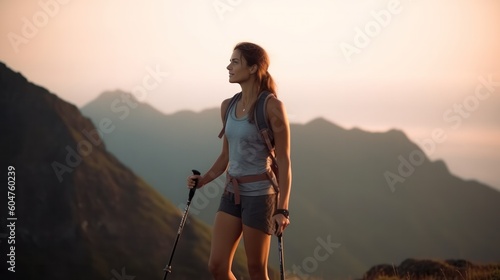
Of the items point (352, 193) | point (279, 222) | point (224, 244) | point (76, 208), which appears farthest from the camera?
point (352, 193)

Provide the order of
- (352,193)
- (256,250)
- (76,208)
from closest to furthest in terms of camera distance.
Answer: (256,250) < (76,208) < (352,193)

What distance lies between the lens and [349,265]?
88.4 m

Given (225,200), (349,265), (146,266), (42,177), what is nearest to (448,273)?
(225,200)

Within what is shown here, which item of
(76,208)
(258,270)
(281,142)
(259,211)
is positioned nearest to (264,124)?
(281,142)

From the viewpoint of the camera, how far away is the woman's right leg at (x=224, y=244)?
5.19 meters

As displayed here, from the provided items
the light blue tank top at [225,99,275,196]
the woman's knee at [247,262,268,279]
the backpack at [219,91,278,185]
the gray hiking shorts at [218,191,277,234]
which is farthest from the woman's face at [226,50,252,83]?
the woman's knee at [247,262,268,279]

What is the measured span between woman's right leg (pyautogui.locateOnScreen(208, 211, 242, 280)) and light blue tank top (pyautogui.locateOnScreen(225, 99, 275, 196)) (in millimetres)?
248

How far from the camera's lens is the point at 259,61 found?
208 inches

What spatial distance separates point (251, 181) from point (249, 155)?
0.19 metres

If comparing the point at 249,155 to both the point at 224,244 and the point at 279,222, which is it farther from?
the point at 224,244

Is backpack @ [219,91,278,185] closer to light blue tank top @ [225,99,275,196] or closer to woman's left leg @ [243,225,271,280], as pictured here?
light blue tank top @ [225,99,275,196]

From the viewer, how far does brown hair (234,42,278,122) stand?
17.3 feet

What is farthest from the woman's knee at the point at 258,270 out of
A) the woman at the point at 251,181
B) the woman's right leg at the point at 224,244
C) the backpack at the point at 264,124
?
the backpack at the point at 264,124

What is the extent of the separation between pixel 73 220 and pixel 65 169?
9.50 metres
